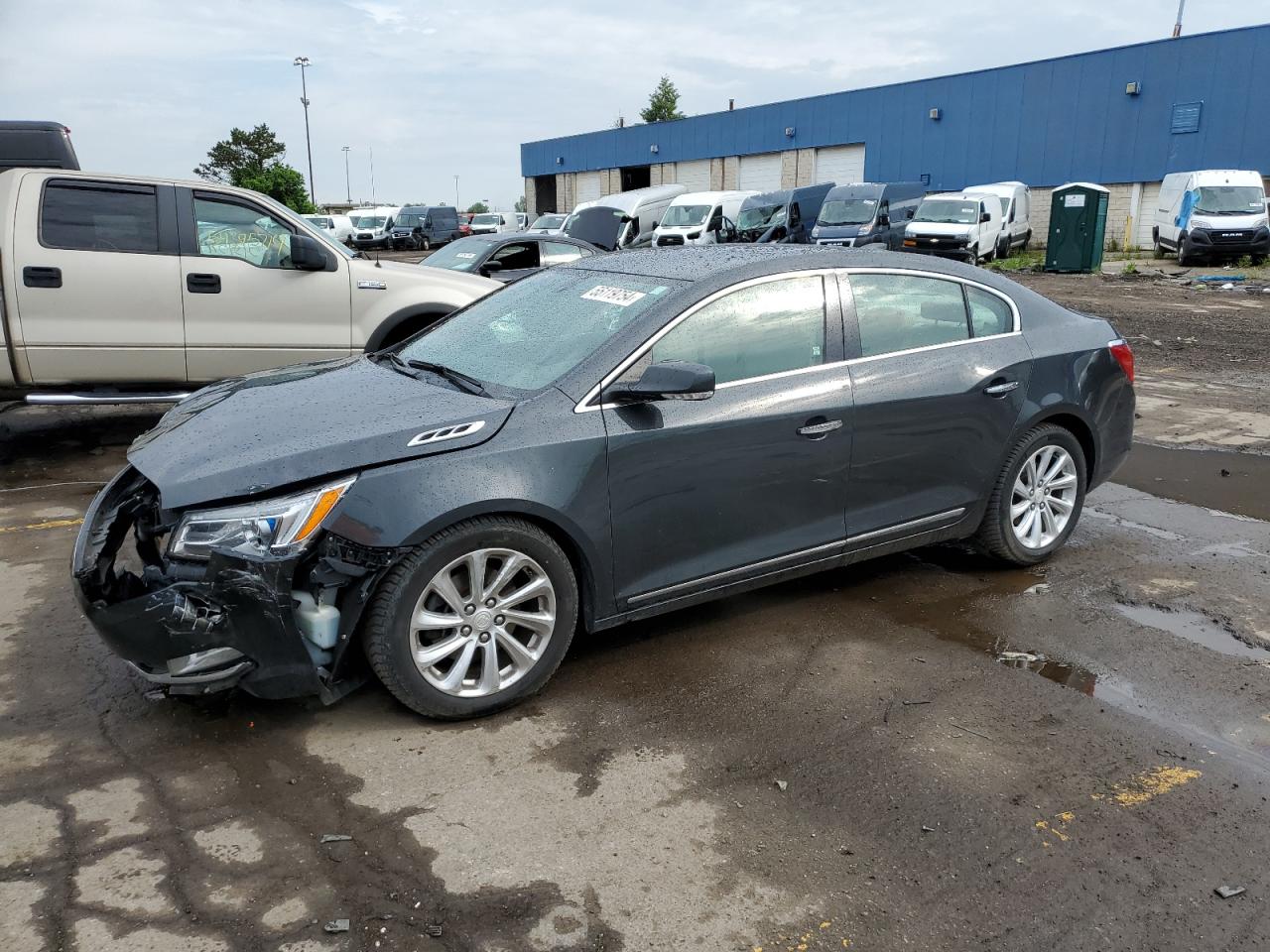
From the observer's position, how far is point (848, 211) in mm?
26766

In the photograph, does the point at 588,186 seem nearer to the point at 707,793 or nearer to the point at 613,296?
the point at 613,296

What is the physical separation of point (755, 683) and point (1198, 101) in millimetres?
35227

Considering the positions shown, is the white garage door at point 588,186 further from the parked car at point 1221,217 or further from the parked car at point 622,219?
the parked car at point 1221,217

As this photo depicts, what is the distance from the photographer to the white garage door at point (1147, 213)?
33.8 meters

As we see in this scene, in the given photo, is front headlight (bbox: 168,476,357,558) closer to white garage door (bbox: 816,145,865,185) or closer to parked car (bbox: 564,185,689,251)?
parked car (bbox: 564,185,689,251)

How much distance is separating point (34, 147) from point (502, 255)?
17.9 feet

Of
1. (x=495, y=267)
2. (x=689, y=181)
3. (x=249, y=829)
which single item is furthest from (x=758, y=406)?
(x=689, y=181)

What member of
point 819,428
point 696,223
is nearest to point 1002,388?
point 819,428

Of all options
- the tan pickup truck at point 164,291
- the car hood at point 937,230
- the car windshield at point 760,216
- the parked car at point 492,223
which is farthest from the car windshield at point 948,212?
the parked car at point 492,223

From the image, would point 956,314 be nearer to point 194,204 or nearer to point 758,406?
point 758,406

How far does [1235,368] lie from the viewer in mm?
11445

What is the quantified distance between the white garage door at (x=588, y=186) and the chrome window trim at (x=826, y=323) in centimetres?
5513

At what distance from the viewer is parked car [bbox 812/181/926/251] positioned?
2588 cm

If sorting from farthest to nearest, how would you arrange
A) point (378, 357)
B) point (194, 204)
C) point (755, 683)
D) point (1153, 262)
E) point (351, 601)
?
point (1153, 262) → point (194, 204) → point (378, 357) → point (755, 683) → point (351, 601)
